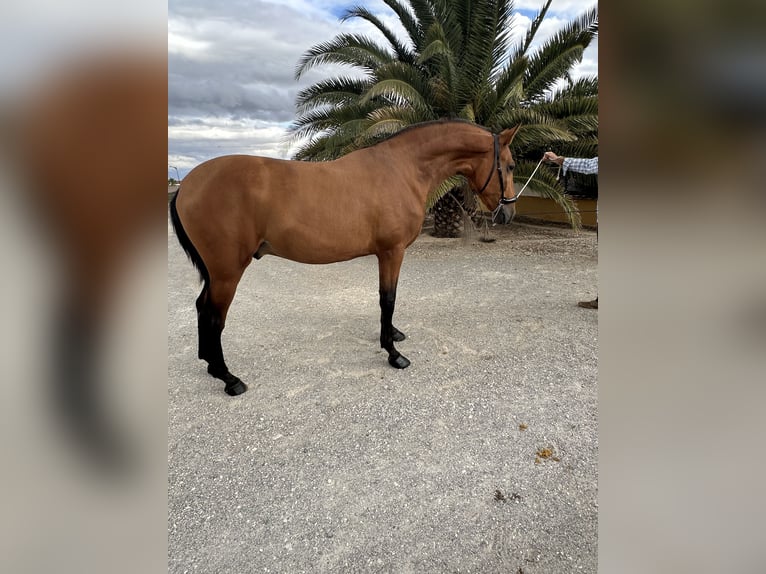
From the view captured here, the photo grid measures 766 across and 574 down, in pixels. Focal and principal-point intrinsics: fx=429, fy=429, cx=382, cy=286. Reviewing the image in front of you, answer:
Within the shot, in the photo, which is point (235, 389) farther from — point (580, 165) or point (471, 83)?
point (471, 83)

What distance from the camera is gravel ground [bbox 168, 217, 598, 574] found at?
1.72 m

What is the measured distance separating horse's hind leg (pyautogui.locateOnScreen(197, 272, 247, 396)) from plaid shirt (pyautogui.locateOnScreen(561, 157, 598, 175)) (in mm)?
2536

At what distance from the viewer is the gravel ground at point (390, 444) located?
1.72 metres

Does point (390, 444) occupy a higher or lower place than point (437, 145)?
lower

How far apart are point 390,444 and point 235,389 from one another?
1.24 meters

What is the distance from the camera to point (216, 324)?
9.55ft

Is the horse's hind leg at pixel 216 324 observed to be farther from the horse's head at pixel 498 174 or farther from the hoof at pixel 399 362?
the horse's head at pixel 498 174

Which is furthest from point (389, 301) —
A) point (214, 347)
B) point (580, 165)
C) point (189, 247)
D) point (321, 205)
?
point (580, 165)
